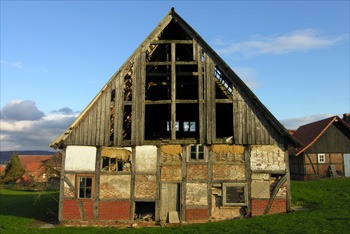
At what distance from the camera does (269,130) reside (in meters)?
17.9

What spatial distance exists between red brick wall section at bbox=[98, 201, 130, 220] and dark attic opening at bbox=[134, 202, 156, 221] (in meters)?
0.75

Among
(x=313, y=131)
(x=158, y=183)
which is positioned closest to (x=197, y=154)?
(x=158, y=183)

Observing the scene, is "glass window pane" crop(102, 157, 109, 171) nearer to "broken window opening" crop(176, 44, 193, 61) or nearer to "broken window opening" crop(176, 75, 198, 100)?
"broken window opening" crop(176, 75, 198, 100)

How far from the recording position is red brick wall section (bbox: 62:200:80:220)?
17.6m

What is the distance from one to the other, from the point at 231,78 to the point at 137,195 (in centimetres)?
840

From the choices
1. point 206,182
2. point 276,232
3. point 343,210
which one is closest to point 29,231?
point 206,182

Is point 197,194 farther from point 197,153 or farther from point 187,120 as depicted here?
point 187,120

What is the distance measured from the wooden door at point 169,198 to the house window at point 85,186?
3979 mm

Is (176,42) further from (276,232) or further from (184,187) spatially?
(276,232)

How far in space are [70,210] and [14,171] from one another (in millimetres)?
50714

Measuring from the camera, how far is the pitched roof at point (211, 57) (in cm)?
1773

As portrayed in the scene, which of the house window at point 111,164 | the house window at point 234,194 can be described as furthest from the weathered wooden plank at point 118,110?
the house window at point 234,194

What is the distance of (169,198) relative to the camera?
1775 centimetres

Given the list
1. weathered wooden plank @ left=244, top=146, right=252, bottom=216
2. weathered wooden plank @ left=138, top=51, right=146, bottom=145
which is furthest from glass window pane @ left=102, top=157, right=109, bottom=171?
weathered wooden plank @ left=244, top=146, right=252, bottom=216
